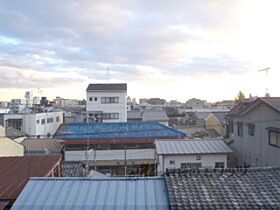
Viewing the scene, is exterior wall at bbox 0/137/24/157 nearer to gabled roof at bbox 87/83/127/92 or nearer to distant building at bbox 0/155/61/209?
distant building at bbox 0/155/61/209

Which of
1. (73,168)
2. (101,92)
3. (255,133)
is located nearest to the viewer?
(73,168)

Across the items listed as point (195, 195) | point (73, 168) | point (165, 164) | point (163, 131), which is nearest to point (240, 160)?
point (165, 164)

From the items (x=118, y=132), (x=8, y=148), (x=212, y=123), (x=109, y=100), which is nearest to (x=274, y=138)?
(x=8, y=148)

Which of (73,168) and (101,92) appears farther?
(101,92)

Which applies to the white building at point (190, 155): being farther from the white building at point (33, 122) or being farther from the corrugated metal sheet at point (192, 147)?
the white building at point (33, 122)

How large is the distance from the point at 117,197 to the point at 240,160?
1336 cm

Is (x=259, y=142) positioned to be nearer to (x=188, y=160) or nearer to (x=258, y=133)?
(x=258, y=133)

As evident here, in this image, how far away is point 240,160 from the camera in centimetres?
1797

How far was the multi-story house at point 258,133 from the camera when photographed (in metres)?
14.3

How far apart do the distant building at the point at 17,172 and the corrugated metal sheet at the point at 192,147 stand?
724 centimetres

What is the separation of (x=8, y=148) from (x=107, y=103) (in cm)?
2131

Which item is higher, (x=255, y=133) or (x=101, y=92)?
(x=101, y=92)

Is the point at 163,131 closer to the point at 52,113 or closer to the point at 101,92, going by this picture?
the point at 101,92

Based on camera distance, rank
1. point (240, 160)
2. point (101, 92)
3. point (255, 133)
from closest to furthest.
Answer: point (255, 133) < point (240, 160) < point (101, 92)
